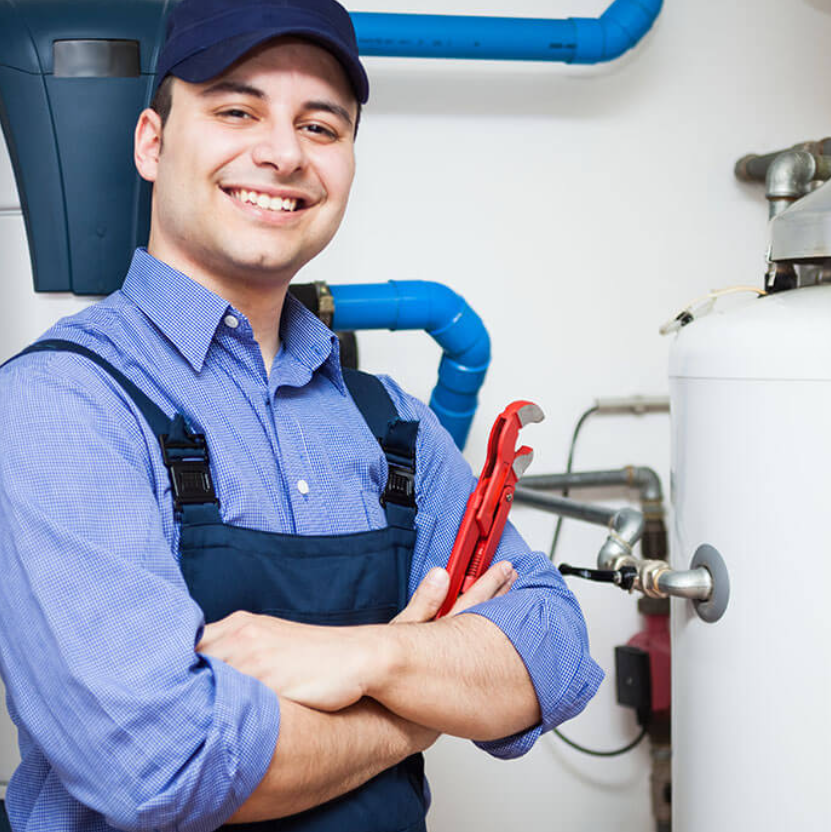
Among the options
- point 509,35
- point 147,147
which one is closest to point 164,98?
point 147,147

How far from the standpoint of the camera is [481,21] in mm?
1723

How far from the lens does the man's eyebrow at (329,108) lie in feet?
3.64

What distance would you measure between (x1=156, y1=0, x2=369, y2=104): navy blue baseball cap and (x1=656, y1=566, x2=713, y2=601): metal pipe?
2.33ft

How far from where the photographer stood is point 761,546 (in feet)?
3.70

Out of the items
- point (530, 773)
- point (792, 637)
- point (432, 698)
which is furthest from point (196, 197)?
point (530, 773)

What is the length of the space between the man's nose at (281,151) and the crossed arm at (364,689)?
18.7 inches

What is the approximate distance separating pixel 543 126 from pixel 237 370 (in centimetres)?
111

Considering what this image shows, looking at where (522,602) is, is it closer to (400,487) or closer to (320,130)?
(400,487)

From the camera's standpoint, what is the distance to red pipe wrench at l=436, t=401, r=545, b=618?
1091mm

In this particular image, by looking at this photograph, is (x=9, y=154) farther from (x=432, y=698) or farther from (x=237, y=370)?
(x=432, y=698)

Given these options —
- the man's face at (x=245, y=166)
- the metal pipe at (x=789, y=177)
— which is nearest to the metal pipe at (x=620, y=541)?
the metal pipe at (x=789, y=177)

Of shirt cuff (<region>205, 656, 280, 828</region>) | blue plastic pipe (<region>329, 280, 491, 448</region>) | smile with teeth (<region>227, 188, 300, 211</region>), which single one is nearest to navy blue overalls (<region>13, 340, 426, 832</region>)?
shirt cuff (<region>205, 656, 280, 828</region>)

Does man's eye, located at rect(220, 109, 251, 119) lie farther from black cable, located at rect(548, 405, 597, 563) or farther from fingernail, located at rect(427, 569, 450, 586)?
black cable, located at rect(548, 405, 597, 563)

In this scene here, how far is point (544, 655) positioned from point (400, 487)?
0.77 feet
